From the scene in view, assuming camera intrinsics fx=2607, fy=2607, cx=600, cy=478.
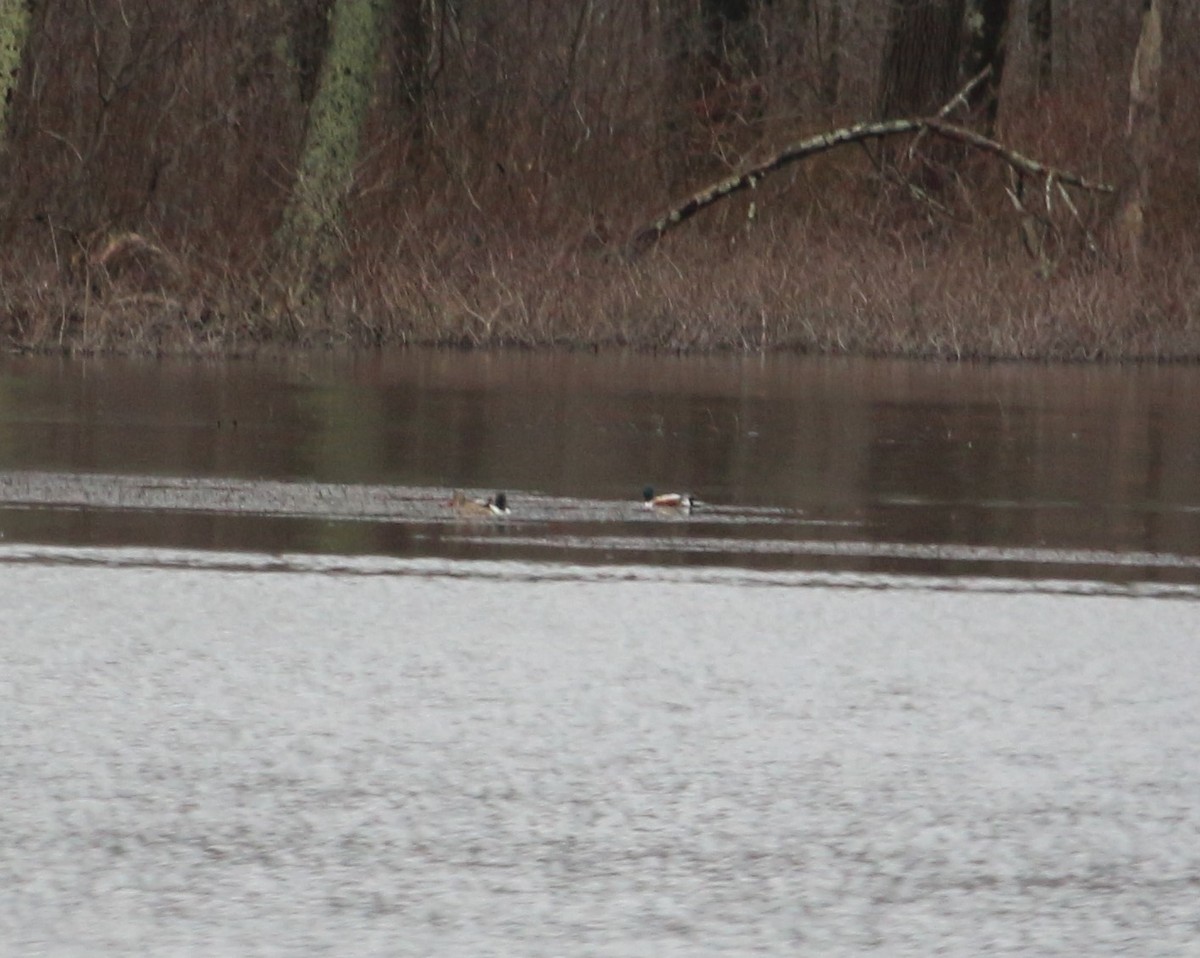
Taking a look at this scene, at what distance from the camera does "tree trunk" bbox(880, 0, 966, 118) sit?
31.9 metres

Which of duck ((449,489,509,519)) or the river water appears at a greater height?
duck ((449,489,509,519))

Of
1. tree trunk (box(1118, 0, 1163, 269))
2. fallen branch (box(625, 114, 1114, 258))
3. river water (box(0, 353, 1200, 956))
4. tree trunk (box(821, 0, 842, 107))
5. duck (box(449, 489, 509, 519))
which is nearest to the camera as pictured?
river water (box(0, 353, 1200, 956))

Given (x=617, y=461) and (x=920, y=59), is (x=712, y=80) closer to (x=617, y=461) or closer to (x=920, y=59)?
(x=920, y=59)

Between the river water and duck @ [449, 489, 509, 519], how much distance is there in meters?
0.07

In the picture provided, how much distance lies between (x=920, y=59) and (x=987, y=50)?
2.75 ft

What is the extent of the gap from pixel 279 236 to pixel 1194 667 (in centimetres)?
1882

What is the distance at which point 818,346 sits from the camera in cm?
2433

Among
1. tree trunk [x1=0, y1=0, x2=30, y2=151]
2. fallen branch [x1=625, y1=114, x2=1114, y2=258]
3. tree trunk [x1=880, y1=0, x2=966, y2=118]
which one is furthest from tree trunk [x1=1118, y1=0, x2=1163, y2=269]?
tree trunk [x1=0, y1=0, x2=30, y2=151]

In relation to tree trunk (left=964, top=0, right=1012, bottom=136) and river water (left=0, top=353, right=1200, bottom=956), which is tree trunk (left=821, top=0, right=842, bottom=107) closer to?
tree trunk (left=964, top=0, right=1012, bottom=136)

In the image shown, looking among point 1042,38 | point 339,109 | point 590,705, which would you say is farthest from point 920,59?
point 590,705

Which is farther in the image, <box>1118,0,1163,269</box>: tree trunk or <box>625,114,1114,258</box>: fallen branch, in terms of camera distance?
<box>625,114,1114,258</box>: fallen branch

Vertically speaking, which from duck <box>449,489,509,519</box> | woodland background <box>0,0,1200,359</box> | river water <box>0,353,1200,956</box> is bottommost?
river water <box>0,353,1200,956</box>

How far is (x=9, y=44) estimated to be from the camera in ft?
82.4

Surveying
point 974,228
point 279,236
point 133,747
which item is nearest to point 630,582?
point 133,747
